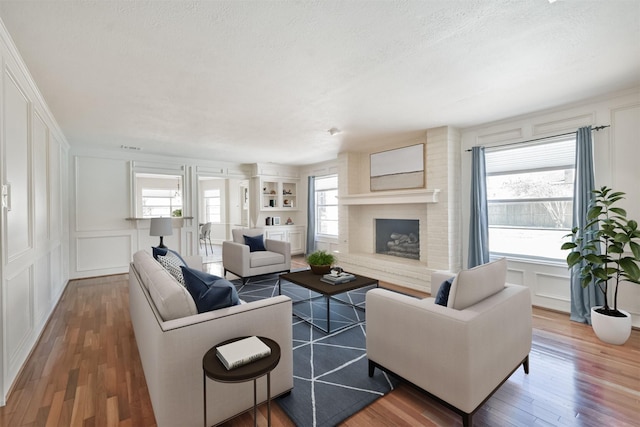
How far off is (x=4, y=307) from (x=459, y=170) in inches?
196

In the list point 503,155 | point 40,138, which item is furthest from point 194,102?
point 503,155

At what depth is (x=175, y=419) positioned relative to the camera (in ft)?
4.87

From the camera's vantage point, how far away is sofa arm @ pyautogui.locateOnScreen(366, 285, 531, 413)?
154 cm

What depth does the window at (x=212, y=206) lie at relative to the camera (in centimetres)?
958

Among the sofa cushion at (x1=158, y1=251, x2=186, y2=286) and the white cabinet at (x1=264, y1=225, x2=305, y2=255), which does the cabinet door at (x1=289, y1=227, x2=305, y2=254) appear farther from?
the sofa cushion at (x1=158, y1=251, x2=186, y2=286)

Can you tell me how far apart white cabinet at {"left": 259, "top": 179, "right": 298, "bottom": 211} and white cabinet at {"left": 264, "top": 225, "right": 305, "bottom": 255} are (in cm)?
50

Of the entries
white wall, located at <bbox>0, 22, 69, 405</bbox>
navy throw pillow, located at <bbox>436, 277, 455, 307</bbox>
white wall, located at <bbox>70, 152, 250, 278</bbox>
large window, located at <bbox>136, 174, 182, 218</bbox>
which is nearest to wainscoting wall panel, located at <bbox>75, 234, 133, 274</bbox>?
white wall, located at <bbox>70, 152, 250, 278</bbox>

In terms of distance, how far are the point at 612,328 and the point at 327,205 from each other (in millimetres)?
5274

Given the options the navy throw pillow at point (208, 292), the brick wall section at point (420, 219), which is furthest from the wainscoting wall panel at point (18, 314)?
the brick wall section at point (420, 219)

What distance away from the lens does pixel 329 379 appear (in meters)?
2.09

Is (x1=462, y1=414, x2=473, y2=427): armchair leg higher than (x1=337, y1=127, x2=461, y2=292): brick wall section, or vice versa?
(x1=337, y1=127, x2=461, y2=292): brick wall section

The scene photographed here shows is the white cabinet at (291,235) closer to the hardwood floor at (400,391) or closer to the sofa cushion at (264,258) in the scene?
Answer: the sofa cushion at (264,258)

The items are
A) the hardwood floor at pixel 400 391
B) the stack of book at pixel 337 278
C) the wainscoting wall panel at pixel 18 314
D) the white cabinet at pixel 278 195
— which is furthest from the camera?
the white cabinet at pixel 278 195

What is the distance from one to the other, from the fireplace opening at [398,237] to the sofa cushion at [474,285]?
9.61ft
